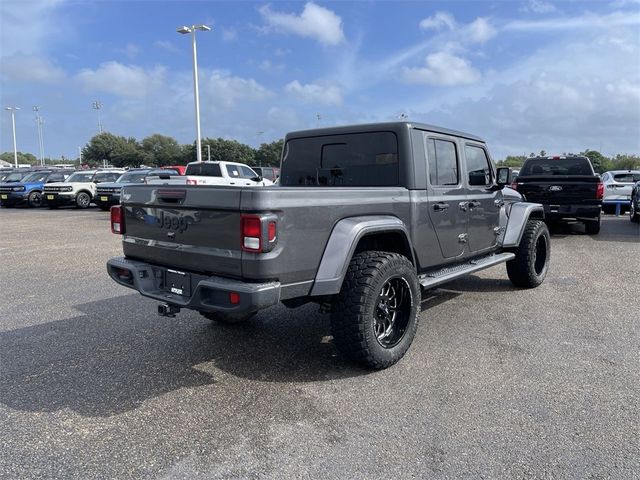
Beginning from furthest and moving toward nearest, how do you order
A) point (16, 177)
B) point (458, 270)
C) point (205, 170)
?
point (16, 177) < point (205, 170) < point (458, 270)

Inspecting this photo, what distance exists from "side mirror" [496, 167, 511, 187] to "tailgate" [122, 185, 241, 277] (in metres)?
3.81

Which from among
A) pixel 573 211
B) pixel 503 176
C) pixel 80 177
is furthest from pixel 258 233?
pixel 80 177

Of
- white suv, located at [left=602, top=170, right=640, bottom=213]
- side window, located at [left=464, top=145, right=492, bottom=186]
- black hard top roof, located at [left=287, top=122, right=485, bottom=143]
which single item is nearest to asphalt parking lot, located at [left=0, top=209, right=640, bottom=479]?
side window, located at [left=464, top=145, right=492, bottom=186]

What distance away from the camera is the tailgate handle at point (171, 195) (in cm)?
362

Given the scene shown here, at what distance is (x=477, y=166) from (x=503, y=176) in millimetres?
477

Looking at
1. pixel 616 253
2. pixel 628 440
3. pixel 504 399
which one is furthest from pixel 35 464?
pixel 616 253

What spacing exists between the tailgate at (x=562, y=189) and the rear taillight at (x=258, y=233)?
31.7ft

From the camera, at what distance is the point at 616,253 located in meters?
9.56

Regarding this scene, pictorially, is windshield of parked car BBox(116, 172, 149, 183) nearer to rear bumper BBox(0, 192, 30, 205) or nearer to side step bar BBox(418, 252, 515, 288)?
rear bumper BBox(0, 192, 30, 205)

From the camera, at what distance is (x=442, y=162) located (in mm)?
4965

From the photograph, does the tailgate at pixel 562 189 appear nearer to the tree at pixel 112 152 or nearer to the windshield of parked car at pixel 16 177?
the windshield of parked car at pixel 16 177

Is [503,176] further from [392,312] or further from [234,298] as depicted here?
[234,298]

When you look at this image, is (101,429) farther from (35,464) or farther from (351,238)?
(351,238)

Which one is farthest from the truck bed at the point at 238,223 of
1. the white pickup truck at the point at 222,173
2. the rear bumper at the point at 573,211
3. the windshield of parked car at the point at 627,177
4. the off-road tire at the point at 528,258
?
the windshield of parked car at the point at 627,177
